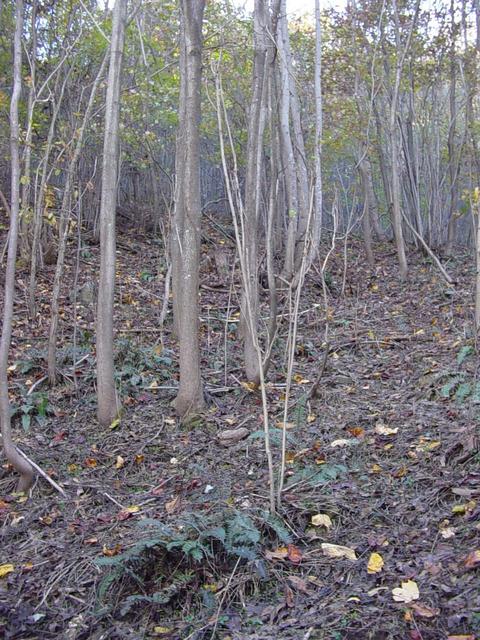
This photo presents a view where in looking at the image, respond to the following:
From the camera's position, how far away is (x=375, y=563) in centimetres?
368

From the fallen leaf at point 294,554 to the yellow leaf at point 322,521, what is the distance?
256 mm

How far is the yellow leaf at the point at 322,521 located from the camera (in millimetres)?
4207

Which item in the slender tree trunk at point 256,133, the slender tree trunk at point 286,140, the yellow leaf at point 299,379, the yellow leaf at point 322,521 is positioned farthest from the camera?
the slender tree trunk at point 286,140

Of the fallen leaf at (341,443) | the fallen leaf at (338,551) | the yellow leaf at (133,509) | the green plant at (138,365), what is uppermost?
the green plant at (138,365)

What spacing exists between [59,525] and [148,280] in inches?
284

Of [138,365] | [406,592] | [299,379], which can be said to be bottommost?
[406,592]

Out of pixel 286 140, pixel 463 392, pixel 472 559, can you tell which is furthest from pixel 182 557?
pixel 286 140

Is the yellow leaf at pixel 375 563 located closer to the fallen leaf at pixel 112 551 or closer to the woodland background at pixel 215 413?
the woodland background at pixel 215 413

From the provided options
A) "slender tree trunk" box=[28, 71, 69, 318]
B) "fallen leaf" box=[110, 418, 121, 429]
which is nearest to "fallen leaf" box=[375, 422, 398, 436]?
"fallen leaf" box=[110, 418, 121, 429]

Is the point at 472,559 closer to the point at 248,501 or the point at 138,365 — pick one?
the point at 248,501

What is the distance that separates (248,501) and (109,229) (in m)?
3.20

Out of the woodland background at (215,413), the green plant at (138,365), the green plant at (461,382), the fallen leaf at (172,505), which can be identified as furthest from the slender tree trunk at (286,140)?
the fallen leaf at (172,505)

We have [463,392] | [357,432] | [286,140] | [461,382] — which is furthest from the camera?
[286,140]

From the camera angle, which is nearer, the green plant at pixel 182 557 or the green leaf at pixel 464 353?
the green plant at pixel 182 557
